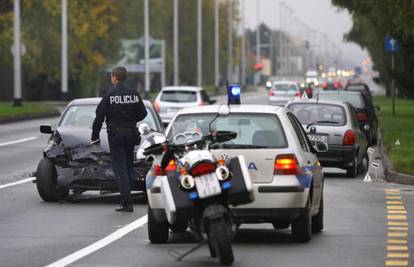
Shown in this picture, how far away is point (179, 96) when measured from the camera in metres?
45.8

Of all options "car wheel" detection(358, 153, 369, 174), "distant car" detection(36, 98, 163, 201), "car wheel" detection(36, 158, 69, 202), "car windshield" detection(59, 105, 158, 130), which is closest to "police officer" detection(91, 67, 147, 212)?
"distant car" detection(36, 98, 163, 201)

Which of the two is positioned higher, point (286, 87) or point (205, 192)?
point (205, 192)

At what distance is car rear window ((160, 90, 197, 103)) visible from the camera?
150 ft

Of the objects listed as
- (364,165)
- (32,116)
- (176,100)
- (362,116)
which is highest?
(176,100)

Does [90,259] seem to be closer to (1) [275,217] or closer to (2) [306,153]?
(1) [275,217]

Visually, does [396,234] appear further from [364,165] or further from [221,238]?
[364,165]

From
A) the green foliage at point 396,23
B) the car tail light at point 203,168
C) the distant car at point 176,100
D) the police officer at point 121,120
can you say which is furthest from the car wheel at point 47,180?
the distant car at point 176,100

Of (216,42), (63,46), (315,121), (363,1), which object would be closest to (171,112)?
(363,1)

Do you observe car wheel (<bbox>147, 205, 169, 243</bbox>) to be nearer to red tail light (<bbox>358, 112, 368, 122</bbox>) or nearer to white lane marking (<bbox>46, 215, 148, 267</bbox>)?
white lane marking (<bbox>46, 215, 148, 267</bbox>)

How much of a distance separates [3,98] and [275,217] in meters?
82.5

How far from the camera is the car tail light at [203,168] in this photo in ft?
39.4

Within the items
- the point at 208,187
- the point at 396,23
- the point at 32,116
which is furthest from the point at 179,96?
the point at 208,187

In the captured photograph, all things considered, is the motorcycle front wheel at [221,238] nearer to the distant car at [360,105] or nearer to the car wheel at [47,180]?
the car wheel at [47,180]

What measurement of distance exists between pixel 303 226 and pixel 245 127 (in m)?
1.15
